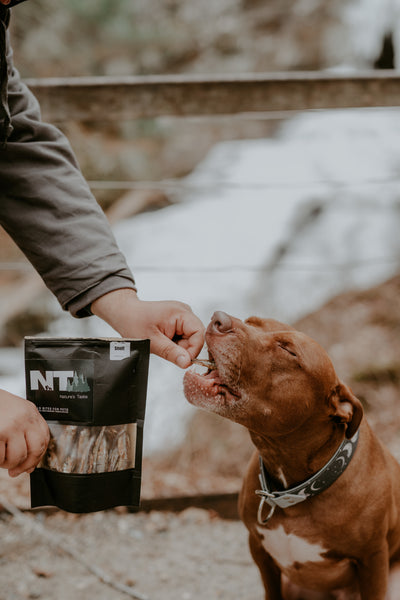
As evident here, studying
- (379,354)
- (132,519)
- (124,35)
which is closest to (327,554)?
(132,519)

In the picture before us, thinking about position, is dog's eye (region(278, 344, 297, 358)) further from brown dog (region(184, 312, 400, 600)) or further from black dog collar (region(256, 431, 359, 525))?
black dog collar (region(256, 431, 359, 525))

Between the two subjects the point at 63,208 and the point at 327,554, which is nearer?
the point at 63,208

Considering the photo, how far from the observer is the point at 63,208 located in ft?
5.16

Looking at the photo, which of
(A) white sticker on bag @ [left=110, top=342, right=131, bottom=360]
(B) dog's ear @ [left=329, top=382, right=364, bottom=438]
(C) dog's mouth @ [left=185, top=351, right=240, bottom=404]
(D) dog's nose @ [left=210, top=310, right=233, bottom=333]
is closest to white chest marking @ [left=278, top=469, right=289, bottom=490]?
(B) dog's ear @ [left=329, top=382, right=364, bottom=438]

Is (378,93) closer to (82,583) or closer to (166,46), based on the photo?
(82,583)

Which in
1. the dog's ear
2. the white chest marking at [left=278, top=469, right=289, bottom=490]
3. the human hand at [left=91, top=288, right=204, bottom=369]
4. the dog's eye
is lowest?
the white chest marking at [left=278, top=469, right=289, bottom=490]

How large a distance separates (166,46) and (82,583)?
231 inches

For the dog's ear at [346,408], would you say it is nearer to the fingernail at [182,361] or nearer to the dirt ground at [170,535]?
→ the fingernail at [182,361]

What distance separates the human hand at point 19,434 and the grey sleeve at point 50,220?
0.42 m

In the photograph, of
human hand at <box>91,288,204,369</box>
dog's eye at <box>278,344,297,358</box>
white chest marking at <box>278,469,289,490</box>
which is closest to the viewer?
human hand at <box>91,288,204,369</box>

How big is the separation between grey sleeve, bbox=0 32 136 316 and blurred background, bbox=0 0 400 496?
4.16ft

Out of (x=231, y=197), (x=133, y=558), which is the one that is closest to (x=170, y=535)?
(x=133, y=558)

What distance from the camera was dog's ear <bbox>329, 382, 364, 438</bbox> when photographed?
1.74 meters

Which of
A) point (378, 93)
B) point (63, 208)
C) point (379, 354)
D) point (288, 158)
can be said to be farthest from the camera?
point (288, 158)
